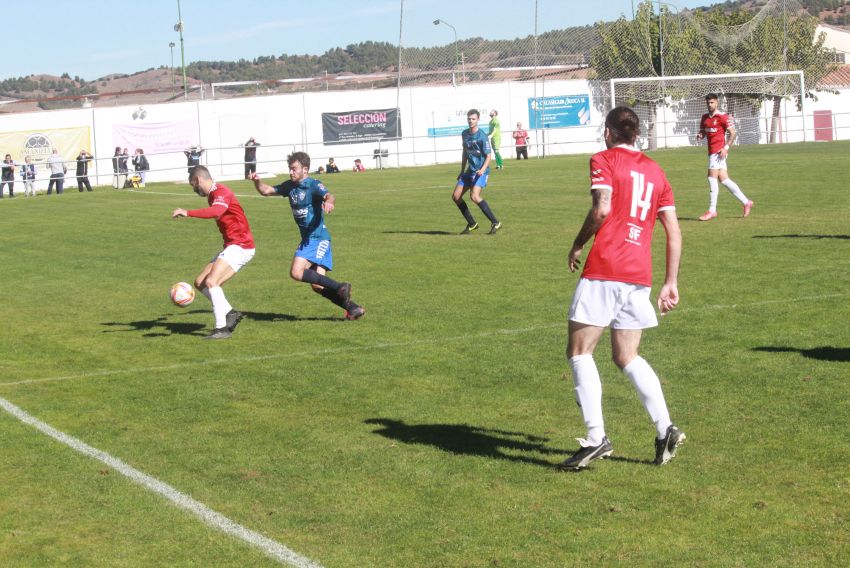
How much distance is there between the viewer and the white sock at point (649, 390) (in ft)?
22.9

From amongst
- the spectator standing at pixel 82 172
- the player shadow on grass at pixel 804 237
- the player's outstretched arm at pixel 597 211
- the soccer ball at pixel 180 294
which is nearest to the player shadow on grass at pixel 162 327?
→ the soccer ball at pixel 180 294

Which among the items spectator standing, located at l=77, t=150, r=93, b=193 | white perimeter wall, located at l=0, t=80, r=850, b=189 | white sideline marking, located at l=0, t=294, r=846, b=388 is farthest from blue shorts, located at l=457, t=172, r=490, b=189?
white perimeter wall, located at l=0, t=80, r=850, b=189

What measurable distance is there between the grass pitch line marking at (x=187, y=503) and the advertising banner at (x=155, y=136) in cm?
4410

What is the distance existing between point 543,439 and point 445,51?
49.6m

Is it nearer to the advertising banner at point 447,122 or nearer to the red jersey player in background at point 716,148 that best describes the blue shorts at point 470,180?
the red jersey player in background at point 716,148

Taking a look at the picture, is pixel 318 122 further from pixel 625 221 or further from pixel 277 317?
pixel 625 221

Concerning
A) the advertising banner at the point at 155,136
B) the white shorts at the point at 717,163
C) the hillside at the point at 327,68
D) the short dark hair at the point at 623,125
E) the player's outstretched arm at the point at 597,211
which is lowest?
the player's outstretched arm at the point at 597,211

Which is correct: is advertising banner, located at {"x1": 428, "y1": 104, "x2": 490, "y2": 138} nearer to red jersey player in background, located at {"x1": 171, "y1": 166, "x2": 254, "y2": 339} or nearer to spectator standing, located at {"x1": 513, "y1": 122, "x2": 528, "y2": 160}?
spectator standing, located at {"x1": 513, "y1": 122, "x2": 528, "y2": 160}

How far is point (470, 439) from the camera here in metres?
7.85

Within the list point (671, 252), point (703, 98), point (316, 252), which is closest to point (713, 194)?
point (316, 252)

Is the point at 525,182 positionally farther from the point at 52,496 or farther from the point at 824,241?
the point at 52,496

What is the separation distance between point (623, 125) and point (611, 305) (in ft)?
3.43

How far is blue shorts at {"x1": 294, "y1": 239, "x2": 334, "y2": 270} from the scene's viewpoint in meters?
13.2

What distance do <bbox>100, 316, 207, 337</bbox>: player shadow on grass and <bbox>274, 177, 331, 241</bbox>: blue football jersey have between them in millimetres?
1593
